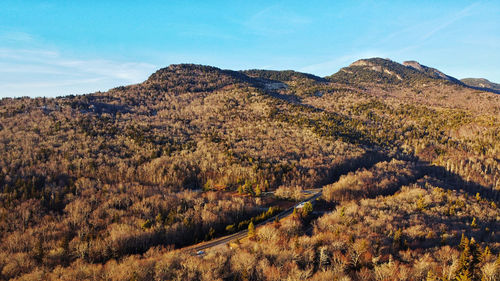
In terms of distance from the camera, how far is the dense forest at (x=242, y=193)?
39500 millimetres

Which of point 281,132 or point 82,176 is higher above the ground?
point 281,132

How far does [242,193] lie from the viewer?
87.4 m

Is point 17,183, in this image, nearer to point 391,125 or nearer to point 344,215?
point 344,215

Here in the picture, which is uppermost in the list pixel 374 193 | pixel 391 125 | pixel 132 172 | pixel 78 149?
pixel 391 125

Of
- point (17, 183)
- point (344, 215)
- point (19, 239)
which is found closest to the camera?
point (19, 239)

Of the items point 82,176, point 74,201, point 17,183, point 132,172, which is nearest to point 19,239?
point 74,201

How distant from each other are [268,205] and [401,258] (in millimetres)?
42675

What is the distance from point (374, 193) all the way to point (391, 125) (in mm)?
110889

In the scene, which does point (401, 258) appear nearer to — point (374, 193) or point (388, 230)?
point (388, 230)

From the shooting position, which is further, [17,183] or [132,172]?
[132,172]

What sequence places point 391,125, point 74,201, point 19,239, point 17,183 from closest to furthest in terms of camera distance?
point 19,239, point 74,201, point 17,183, point 391,125

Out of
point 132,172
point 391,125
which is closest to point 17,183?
point 132,172

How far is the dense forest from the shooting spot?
3950cm

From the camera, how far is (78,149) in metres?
106
